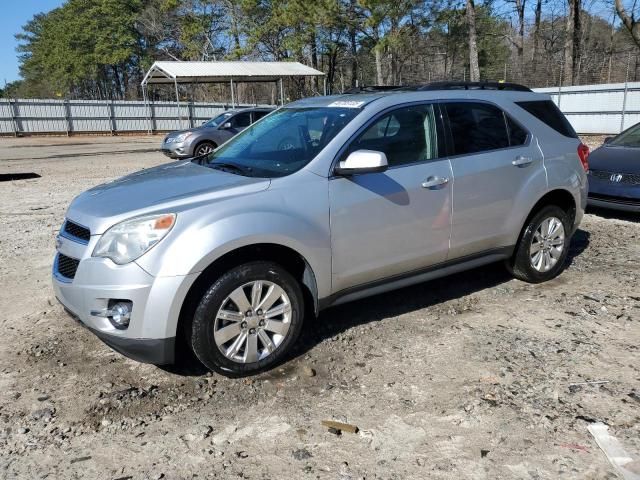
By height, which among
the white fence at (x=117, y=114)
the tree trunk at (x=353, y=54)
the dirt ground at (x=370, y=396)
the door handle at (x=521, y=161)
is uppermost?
the tree trunk at (x=353, y=54)

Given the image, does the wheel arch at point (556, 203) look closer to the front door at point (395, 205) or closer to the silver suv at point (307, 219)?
the silver suv at point (307, 219)

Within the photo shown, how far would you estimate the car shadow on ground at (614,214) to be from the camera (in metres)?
7.71

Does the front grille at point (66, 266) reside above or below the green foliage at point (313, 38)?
below

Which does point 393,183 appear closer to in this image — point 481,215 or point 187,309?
point 481,215

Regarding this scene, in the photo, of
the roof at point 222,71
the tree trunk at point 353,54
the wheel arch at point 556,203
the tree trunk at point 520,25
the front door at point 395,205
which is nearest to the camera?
the front door at point 395,205

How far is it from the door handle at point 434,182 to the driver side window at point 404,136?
0.17m

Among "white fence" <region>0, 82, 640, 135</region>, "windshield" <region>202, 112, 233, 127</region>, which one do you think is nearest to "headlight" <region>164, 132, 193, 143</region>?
"windshield" <region>202, 112, 233, 127</region>

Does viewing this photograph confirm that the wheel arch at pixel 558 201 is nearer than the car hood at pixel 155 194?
No

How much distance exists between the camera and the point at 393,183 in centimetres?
379

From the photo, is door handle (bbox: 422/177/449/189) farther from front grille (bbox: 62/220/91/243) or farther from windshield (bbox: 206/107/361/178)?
front grille (bbox: 62/220/91/243)

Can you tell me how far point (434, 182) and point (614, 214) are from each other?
17.9ft

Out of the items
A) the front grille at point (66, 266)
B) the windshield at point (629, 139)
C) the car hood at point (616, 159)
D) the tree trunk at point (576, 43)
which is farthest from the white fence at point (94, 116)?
the front grille at point (66, 266)

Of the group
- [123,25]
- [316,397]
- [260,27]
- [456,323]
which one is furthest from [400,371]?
[123,25]

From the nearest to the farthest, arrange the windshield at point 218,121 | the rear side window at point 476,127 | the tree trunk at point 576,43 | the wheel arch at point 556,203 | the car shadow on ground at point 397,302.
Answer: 1. the car shadow on ground at point 397,302
2. the rear side window at point 476,127
3. the wheel arch at point 556,203
4. the windshield at point 218,121
5. the tree trunk at point 576,43
